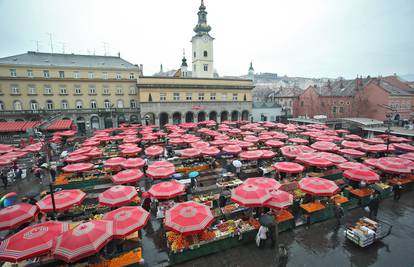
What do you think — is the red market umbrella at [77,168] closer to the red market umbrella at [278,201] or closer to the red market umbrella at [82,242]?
the red market umbrella at [82,242]

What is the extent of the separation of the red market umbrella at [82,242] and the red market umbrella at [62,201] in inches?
151

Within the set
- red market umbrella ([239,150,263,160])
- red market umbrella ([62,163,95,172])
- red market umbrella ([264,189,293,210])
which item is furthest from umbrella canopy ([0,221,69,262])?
red market umbrella ([239,150,263,160])

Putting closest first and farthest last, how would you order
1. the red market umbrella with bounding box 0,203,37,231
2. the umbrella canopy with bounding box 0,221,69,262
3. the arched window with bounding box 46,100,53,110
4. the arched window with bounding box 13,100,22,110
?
the umbrella canopy with bounding box 0,221,69,262, the red market umbrella with bounding box 0,203,37,231, the arched window with bounding box 13,100,22,110, the arched window with bounding box 46,100,53,110

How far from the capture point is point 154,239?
11.1 metres

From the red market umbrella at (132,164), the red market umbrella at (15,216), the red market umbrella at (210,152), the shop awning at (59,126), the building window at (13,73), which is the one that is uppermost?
the building window at (13,73)

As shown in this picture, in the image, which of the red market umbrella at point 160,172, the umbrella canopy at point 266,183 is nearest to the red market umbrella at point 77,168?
the red market umbrella at point 160,172

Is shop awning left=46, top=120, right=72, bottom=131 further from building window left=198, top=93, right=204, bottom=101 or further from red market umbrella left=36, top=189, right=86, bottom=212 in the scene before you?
red market umbrella left=36, top=189, right=86, bottom=212

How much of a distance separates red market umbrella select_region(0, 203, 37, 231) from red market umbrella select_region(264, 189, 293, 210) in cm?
1181

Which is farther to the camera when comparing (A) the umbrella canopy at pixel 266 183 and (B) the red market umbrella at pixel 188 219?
(A) the umbrella canopy at pixel 266 183

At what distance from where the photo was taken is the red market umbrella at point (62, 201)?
10820mm

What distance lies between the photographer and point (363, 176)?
1336 centimetres

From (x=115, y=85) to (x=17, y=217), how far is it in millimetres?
44414

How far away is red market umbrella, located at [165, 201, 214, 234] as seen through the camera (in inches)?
337

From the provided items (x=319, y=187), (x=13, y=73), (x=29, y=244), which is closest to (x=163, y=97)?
(x=13, y=73)
